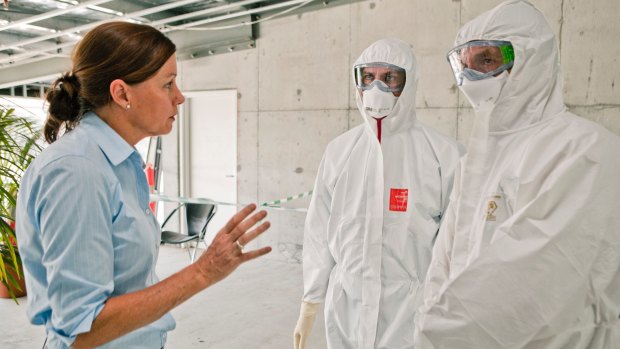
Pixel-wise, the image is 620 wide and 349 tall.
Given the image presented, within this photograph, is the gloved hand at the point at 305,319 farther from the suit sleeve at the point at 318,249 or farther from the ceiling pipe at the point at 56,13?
the ceiling pipe at the point at 56,13

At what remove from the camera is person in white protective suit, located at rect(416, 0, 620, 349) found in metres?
1.01

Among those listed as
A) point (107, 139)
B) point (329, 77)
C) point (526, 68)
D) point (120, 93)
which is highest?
point (329, 77)

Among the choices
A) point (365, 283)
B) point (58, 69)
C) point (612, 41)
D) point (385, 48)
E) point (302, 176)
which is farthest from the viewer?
point (58, 69)

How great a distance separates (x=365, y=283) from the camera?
1.71 meters

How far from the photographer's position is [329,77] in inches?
179

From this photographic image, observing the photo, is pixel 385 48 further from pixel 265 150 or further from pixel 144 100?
pixel 265 150


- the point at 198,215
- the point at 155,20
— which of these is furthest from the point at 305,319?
the point at 155,20

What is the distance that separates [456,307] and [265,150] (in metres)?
4.11

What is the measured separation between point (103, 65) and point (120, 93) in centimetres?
7

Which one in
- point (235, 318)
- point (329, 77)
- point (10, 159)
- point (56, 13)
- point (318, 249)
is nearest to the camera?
point (318, 249)

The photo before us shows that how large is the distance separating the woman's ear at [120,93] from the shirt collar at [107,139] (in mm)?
59

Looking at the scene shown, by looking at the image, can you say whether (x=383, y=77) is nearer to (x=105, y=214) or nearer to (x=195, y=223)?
(x=105, y=214)

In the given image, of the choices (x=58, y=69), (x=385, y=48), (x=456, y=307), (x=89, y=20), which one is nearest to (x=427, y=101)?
(x=385, y=48)

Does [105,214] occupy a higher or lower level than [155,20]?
lower
